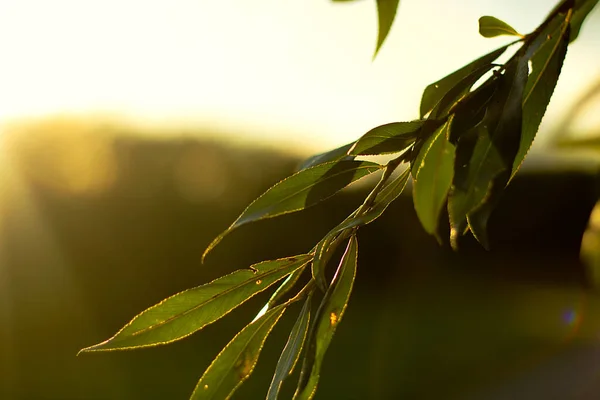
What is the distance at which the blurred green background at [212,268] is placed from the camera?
641 cm

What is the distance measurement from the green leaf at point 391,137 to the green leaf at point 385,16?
8 cm

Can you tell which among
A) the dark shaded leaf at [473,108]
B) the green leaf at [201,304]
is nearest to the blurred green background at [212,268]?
the green leaf at [201,304]

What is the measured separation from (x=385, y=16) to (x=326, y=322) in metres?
0.21

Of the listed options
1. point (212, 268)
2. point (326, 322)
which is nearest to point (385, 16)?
point (326, 322)

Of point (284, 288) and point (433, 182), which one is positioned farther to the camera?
point (284, 288)

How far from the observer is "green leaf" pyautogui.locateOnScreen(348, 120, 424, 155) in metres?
0.41

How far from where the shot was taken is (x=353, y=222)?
376mm

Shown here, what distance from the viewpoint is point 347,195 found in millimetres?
7344

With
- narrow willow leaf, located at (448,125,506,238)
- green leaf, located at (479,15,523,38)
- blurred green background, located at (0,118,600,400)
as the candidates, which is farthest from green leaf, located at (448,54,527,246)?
blurred green background, located at (0,118,600,400)

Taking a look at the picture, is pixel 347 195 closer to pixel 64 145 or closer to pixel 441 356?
pixel 441 356

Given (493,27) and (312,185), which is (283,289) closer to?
(312,185)

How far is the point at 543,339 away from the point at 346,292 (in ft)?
25.7

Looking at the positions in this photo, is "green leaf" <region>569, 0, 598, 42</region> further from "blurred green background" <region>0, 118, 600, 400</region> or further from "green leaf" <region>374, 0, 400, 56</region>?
"blurred green background" <region>0, 118, 600, 400</region>

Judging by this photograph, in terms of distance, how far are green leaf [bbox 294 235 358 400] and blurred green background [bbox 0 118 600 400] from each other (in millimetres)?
5570
